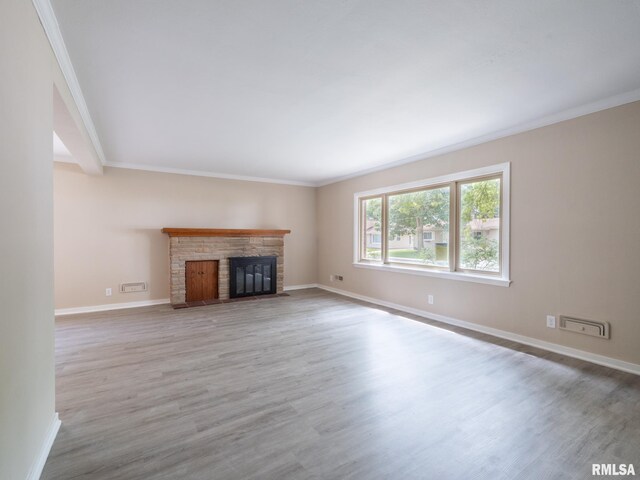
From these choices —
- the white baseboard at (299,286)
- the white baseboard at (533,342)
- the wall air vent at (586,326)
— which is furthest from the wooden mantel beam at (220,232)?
the wall air vent at (586,326)

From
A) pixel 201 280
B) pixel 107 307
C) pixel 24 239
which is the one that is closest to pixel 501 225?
pixel 24 239

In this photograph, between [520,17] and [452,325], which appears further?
[452,325]

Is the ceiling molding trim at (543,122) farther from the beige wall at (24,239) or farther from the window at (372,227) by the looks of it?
the beige wall at (24,239)

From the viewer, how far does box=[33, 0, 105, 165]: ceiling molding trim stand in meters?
1.66

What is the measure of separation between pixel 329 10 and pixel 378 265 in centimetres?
437

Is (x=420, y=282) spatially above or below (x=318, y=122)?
below

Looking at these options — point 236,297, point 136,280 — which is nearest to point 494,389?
point 236,297

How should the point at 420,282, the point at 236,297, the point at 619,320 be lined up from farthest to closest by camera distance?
the point at 236,297
the point at 420,282
the point at 619,320

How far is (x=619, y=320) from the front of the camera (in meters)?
2.85

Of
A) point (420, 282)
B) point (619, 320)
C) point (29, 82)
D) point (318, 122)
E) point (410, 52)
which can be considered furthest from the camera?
point (420, 282)

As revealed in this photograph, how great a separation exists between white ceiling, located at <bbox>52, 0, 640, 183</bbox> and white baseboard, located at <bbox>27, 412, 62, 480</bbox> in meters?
2.42

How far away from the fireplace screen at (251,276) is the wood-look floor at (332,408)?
221 centimetres

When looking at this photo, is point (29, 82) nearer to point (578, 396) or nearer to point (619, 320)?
point (578, 396)

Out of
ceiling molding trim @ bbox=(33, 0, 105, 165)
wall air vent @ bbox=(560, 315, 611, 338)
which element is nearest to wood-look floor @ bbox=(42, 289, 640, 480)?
wall air vent @ bbox=(560, 315, 611, 338)
